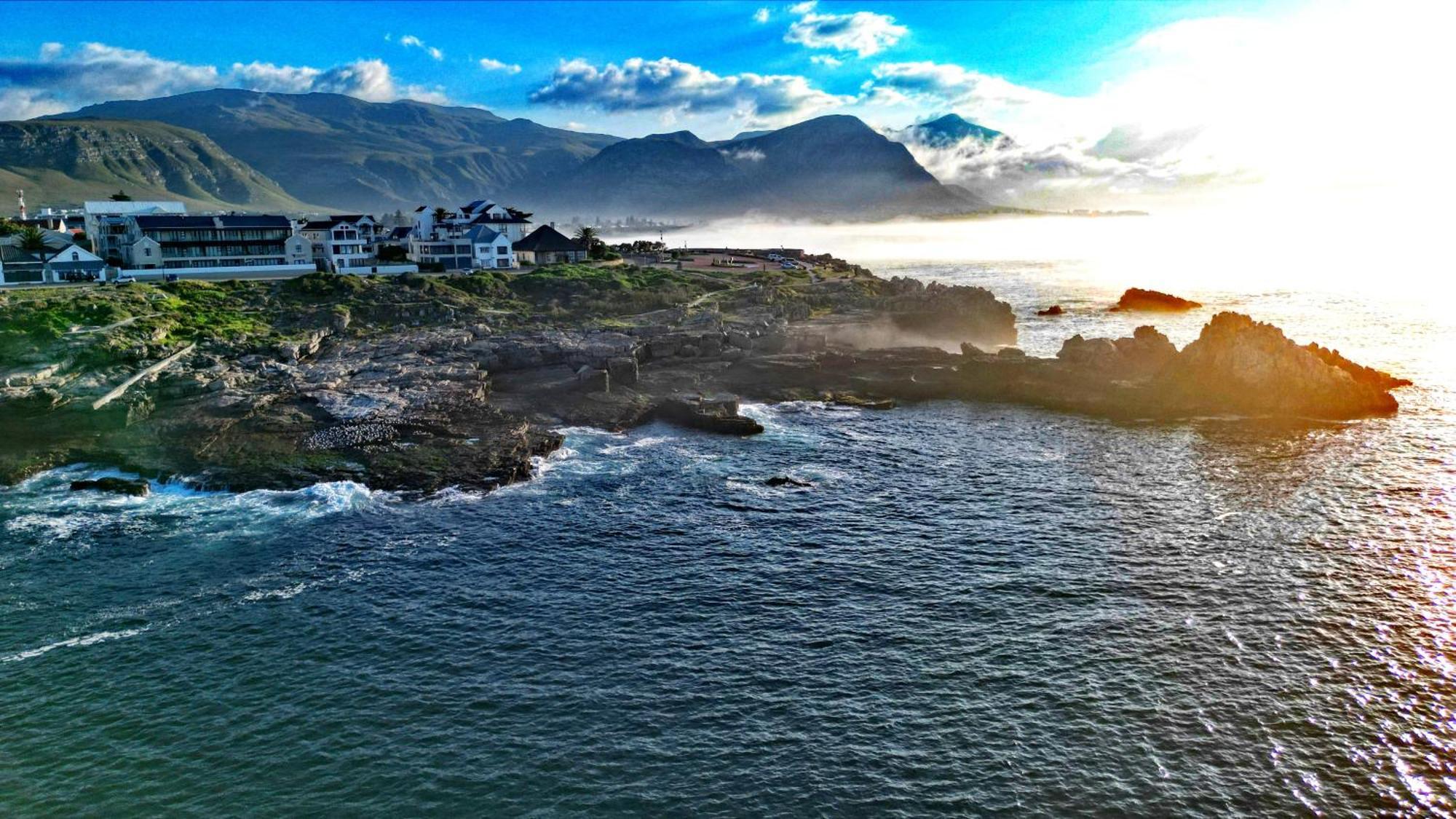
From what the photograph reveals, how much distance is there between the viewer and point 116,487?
57.3 meters

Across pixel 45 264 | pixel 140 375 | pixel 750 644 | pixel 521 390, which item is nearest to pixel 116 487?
pixel 140 375

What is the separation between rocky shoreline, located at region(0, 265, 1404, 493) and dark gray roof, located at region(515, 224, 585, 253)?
56.1 meters

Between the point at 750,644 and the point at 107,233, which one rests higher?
the point at 107,233

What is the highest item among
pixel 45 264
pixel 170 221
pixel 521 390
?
pixel 170 221

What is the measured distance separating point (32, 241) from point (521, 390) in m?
95.2

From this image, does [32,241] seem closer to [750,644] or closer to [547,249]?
[547,249]

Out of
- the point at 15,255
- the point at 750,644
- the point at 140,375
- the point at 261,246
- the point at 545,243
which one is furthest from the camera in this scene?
the point at 545,243

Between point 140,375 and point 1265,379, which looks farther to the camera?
point 1265,379

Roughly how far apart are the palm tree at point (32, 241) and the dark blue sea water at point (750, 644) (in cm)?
8853

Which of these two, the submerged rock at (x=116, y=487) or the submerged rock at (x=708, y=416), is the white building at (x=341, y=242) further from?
the submerged rock at (x=116, y=487)

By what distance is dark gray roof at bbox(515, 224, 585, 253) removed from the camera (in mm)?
163375

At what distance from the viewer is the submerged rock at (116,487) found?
57.1m

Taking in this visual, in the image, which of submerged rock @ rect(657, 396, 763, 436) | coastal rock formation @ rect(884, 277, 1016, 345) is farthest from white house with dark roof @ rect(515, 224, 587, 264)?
submerged rock @ rect(657, 396, 763, 436)

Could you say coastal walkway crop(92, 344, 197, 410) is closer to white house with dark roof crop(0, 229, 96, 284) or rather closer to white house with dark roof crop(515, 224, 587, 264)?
white house with dark roof crop(0, 229, 96, 284)
